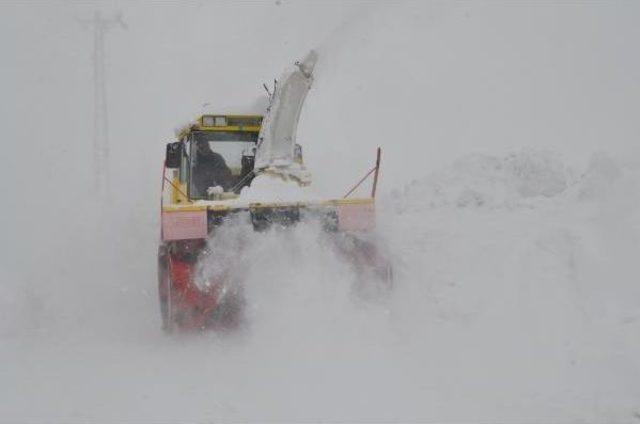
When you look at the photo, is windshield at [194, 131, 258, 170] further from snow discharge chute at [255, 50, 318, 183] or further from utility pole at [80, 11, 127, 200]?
utility pole at [80, 11, 127, 200]

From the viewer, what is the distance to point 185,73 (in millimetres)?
24750

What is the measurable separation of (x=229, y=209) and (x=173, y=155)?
1.70m

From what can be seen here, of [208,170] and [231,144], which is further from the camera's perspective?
[231,144]

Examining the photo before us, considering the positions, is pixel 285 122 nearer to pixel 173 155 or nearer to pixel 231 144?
pixel 231 144

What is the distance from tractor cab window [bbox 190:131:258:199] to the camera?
6941 millimetres

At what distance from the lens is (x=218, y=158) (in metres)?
7.07

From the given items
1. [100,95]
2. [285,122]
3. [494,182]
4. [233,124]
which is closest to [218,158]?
[233,124]

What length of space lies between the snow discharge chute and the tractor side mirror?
0.89 metres

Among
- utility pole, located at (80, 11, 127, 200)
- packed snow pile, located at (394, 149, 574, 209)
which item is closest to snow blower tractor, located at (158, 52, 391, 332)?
packed snow pile, located at (394, 149, 574, 209)

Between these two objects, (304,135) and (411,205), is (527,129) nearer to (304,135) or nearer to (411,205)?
(304,135)

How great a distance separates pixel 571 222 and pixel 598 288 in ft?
3.51

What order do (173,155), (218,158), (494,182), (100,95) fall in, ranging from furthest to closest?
(100,95)
(494,182)
(218,158)
(173,155)

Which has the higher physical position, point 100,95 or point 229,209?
point 100,95

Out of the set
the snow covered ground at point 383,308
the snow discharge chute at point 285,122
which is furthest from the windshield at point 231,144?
the snow covered ground at point 383,308
